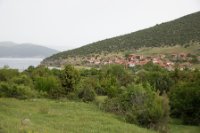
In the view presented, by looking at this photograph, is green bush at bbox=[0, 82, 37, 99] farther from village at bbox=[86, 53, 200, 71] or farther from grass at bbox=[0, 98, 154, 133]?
village at bbox=[86, 53, 200, 71]

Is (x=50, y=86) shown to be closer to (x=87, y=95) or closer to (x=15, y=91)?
(x=87, y=95)

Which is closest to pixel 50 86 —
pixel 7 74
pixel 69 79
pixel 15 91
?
pixel 69 79

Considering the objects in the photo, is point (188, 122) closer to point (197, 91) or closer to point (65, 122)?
point (197, 91)

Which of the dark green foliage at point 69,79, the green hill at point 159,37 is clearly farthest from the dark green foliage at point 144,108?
the green hill at point 159,37

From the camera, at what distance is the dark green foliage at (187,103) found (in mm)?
32188

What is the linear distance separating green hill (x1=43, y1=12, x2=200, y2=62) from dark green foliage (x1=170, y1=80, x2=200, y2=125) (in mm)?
70223

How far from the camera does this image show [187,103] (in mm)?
32812

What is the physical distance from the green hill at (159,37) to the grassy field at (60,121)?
7716 cm

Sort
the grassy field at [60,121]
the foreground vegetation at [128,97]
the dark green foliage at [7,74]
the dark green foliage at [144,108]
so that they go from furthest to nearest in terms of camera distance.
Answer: the dark green foliage at [7,74] → the foreground vegetation at [128,97] → the dark green foliage at [144,108] → the grassy field at [60,121]

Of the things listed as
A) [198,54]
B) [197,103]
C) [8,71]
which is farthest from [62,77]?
[198,54]

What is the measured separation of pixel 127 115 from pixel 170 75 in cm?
2194

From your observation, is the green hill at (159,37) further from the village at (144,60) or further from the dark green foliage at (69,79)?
the dark green foliage at (69,79)

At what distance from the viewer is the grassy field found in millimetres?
19939

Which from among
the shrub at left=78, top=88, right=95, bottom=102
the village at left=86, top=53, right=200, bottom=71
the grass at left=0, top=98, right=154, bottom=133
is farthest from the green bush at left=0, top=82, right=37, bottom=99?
the village at left=86, top=53, right=200, bottom=71
